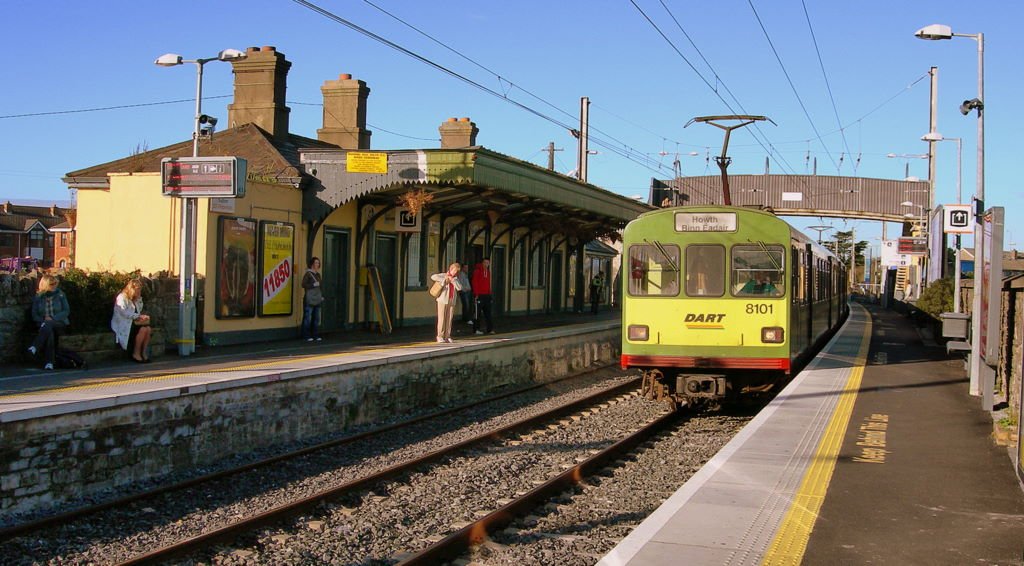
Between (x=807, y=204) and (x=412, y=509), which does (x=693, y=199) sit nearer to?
(x=807, y=204)

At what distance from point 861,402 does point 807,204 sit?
191ft

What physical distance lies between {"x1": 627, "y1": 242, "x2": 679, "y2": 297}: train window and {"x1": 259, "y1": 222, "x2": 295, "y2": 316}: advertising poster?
6118 mm

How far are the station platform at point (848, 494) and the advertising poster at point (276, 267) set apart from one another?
8.43 meters

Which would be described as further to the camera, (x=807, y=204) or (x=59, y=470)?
(x=807, y=204)

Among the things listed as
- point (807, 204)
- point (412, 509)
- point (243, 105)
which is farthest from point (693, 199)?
point (412, 509)

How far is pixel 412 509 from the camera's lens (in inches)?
328

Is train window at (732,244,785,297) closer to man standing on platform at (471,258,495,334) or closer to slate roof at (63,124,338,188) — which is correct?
man standing on platform at (471,258,495,334)

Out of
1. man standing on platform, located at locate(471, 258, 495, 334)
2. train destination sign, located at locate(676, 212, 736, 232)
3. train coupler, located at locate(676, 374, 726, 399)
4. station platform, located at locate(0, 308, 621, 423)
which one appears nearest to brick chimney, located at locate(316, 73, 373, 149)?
man standing on platform, located at locate(471, 258, 495, 334)

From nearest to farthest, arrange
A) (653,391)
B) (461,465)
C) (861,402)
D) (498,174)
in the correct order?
(461,465) → (861,402) → (653,391) → (498,174)

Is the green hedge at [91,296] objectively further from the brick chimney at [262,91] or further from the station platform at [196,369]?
the brick chimney at [262,91]

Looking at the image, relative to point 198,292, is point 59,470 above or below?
below

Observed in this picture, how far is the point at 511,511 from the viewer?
7.88 metres

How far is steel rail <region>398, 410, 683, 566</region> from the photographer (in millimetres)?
6645

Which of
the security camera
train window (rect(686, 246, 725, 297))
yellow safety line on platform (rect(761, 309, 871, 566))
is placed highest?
the security camera
